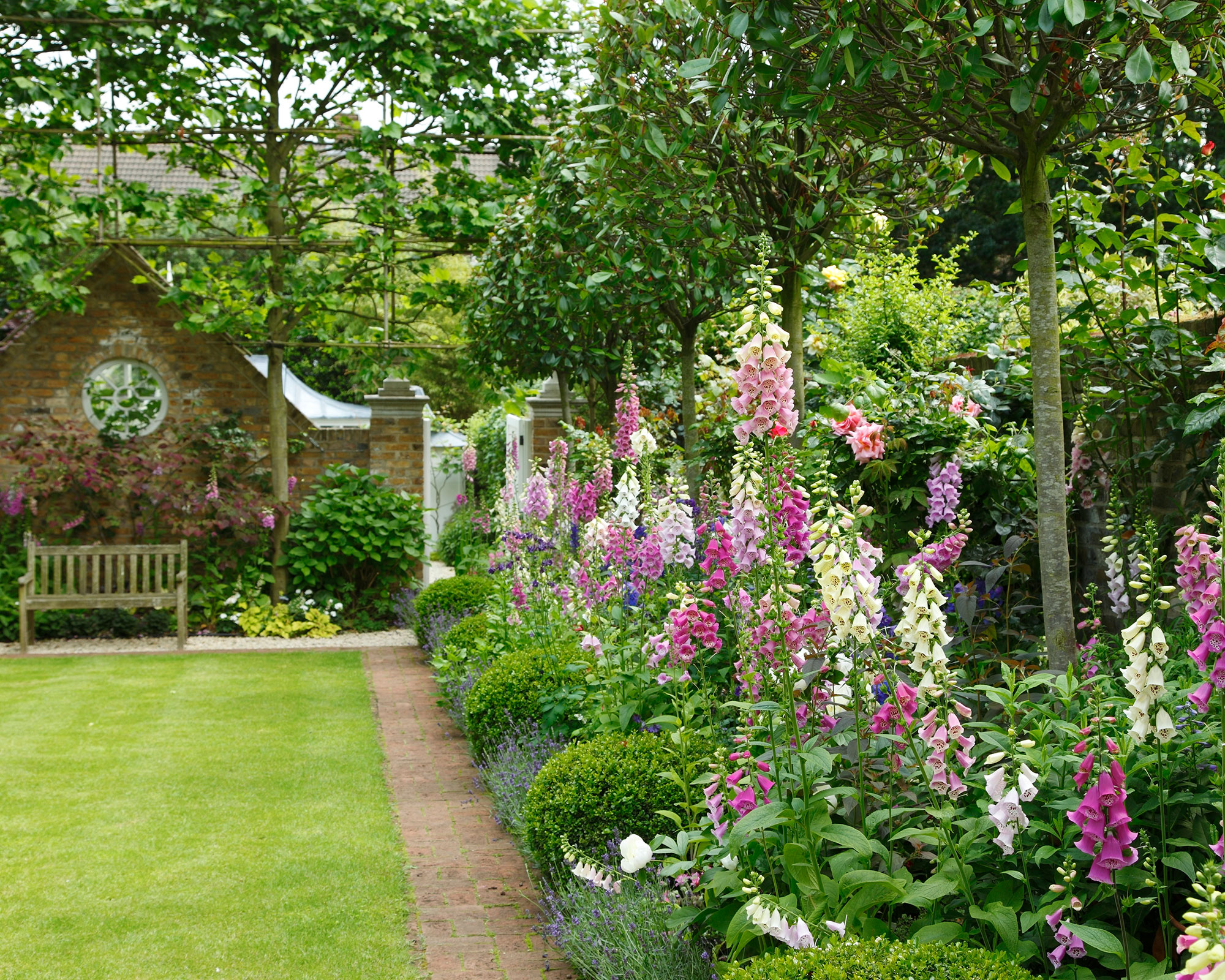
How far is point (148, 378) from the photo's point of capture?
31.9 ft

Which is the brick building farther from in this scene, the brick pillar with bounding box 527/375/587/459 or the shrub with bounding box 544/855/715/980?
the shrub with bounding box 544/855/715/980

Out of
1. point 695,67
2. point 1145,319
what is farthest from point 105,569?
point 1145,319

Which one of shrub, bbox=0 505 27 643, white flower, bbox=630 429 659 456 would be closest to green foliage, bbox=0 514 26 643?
shrub, bbox=0 505 27 643

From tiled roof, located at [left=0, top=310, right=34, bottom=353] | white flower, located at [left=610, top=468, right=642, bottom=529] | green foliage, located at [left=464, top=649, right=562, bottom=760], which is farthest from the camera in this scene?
tiled roof, located at [left=0, top=310, right=34, bottom=353]

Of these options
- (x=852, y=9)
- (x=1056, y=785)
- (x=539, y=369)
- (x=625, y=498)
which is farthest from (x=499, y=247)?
(x=1056, y=785)

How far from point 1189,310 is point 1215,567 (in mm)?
3762

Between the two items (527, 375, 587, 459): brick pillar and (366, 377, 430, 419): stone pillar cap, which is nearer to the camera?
(366, 377, 430, 419): stone pillar cap

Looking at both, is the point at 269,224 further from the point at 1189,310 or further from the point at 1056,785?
the point at 1056,785

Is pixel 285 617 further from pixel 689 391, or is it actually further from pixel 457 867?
pixel 457 867

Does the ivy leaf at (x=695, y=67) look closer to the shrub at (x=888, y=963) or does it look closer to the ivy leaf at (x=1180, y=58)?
the ivy leaf at (x=1180, y=58)

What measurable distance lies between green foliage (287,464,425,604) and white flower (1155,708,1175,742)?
27.5 feet

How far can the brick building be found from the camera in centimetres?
945

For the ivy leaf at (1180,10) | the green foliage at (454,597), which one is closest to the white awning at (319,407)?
the green foliage at (454,597)

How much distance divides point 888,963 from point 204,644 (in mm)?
8067
